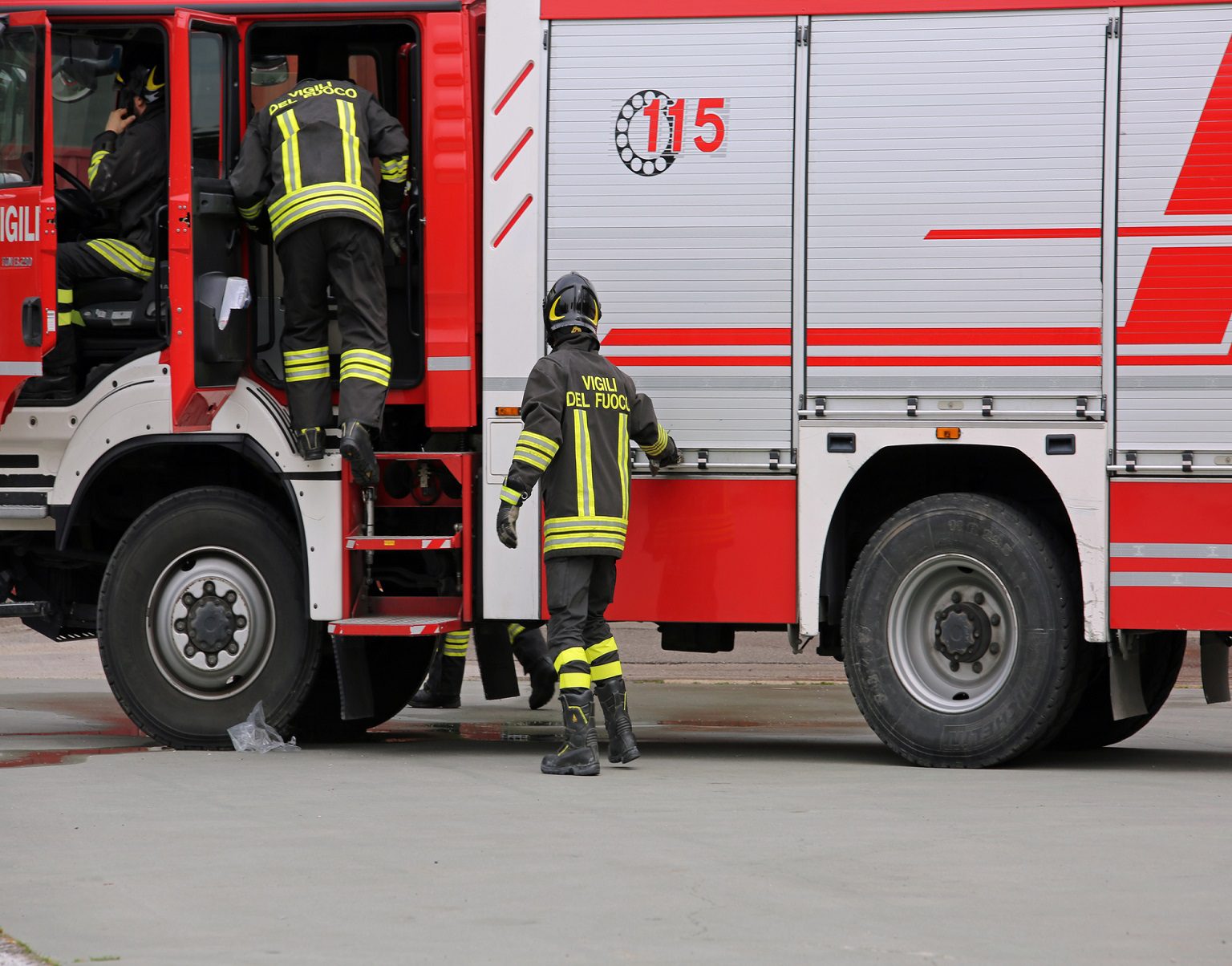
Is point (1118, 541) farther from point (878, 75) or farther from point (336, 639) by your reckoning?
point (336, 639)

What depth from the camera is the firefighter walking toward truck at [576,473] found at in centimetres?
743

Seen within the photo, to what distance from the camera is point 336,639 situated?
795 cm

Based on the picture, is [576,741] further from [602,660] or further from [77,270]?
[77,270]

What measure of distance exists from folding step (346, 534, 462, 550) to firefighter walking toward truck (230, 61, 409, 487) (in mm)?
268

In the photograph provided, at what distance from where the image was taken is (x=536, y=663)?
973 centimetres

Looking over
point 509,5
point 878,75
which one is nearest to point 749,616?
point 878,75

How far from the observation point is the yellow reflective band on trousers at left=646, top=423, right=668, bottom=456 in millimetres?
7590

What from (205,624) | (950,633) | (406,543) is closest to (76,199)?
(205,624)

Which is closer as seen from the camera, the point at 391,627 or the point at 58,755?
the point at 391,627

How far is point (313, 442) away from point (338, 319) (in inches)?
21.9

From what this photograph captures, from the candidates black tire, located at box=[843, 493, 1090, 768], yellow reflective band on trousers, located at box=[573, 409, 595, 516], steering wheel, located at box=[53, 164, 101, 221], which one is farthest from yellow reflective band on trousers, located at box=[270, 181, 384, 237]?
black tire, located at box=[843, 493, 1090, 768]

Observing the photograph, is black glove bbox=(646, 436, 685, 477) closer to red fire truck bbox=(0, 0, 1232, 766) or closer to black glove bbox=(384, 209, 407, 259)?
red fire truck bbox=(0, 0, 1232, 766)

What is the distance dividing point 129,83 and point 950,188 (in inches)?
149

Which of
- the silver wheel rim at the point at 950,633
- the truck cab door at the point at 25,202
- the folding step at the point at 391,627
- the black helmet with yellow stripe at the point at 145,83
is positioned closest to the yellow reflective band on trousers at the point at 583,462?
the folding step at the point at 391,627
